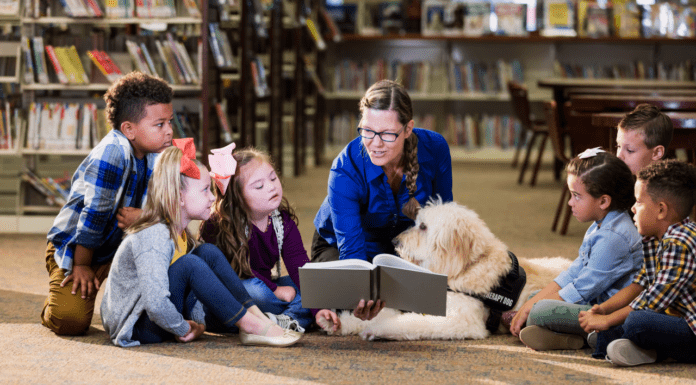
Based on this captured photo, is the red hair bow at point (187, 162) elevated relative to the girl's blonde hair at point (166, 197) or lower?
elevated

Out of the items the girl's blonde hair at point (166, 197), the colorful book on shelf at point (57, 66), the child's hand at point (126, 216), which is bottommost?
the child's hand at point (126, 216)

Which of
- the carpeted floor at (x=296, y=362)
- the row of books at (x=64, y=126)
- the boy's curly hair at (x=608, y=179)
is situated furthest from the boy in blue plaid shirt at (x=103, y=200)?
the row of books at (x=64, y=126)

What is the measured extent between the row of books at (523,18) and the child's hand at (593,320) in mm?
6501

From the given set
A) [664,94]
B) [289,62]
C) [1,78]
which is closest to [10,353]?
[1,78]

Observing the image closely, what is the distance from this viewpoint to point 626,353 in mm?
1960

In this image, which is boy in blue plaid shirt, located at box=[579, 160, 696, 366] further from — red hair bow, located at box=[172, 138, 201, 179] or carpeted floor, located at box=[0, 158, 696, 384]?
red hair bow, located at box=[172, 138, 201, 179]

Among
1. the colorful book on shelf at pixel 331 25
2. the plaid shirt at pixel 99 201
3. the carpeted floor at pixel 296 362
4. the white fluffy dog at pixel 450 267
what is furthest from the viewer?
the colorful book on shelf at pixel 331 25

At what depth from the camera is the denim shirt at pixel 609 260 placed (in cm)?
212

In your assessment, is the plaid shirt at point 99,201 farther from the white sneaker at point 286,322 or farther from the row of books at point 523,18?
the row of books at point 523,18

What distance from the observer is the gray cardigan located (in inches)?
80.9

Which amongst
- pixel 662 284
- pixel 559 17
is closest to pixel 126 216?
pixel 662 284

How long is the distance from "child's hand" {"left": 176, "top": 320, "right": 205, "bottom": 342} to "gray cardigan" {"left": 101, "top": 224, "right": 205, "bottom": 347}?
38mm

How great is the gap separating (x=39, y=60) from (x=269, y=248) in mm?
2298

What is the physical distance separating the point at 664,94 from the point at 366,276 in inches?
142
